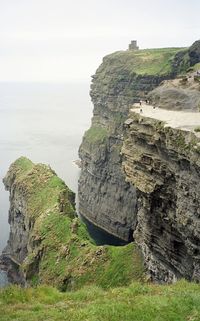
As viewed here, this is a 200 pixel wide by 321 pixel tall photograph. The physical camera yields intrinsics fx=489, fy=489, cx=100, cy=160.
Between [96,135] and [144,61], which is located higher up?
[144,61]

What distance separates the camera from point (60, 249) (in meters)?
50.9

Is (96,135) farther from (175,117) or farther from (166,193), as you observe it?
(166,193)

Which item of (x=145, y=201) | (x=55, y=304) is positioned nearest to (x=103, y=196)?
(x=145, y=201)

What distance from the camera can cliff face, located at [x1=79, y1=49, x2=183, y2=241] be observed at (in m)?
93.4

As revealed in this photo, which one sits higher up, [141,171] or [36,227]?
[141,171]

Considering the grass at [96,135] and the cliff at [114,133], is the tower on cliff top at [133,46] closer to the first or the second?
the cliff at [114,133]

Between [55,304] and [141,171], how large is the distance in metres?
18.5

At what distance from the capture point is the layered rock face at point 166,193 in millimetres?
32969

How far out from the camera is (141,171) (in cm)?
4091

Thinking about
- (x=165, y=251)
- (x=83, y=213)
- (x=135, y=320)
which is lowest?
(x=83, y=213)

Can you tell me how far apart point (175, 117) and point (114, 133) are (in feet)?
192

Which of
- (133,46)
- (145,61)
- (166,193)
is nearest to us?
(166,193)

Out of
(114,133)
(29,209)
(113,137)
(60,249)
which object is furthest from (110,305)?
(113,137)

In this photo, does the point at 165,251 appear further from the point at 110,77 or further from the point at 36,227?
the point at 110,77
